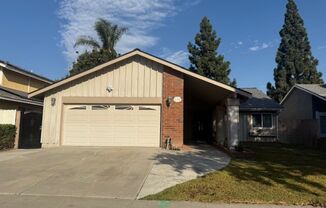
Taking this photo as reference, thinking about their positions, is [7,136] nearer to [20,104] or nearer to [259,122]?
[20,104]

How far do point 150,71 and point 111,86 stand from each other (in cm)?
207

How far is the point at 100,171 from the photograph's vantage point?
10078mm

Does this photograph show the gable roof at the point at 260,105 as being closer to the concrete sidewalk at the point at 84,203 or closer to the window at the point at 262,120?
the window at the point at 262,120

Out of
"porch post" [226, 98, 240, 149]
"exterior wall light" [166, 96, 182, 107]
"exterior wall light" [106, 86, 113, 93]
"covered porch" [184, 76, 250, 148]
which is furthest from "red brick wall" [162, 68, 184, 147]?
"exterior wall light" [106, 86, 113, 93]

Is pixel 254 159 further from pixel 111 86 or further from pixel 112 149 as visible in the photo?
pixel 111 86

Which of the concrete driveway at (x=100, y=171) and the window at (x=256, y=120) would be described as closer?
the concrete driveway at (x=100, y=171)

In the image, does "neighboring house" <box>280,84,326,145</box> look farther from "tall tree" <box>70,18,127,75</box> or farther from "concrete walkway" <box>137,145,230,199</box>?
"tall tree" <box>70,18,127,75</box>

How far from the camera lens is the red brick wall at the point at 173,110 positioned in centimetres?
1541

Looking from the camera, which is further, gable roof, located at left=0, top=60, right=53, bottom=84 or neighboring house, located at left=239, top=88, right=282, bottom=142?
neighboring house, located at left=239, top=88, right=282, bottom=142

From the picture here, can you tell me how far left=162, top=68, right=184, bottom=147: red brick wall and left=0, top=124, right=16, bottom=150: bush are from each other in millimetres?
7874

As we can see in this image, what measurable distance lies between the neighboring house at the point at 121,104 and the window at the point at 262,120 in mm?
9461

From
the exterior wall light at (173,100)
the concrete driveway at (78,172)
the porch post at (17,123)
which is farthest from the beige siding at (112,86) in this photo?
the porch post at (17,123)

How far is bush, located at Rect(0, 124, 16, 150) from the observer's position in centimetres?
1585

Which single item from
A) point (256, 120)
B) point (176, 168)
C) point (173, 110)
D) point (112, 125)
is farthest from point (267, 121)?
point (176, 168)
